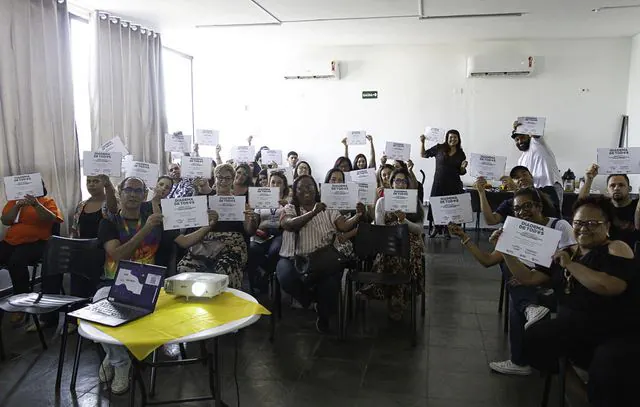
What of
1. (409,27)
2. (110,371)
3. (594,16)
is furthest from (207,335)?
(594,16)

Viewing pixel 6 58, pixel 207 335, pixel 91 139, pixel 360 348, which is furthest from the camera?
pixel 91 139

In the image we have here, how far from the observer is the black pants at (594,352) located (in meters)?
2.11

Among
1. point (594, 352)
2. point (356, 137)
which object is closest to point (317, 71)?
point (356, 137)

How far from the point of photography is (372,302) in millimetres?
4465

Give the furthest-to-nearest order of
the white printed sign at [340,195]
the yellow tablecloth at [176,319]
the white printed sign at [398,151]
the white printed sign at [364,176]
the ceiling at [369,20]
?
the white printed sign at [398,151], the ceiling at [369,20], the white printed sign at [364,176], the white printed sign at [340,195], the yellow tablecloth at [176,319]

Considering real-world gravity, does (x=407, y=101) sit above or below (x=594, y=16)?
below

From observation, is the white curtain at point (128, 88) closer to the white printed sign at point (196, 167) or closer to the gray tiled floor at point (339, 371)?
the white printed sign at point (196, 167)

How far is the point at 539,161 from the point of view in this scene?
5.58 m

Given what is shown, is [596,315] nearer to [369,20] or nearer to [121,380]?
[121,380]

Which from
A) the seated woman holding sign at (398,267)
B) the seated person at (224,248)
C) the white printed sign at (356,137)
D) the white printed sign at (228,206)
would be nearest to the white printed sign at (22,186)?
the seated person at (224,248)

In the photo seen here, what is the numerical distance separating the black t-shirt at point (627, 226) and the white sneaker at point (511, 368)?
55.0 inches

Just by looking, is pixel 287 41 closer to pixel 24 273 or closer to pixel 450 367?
pixel 24 273

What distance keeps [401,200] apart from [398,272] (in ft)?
1.94

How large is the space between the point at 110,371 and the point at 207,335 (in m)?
1.32
